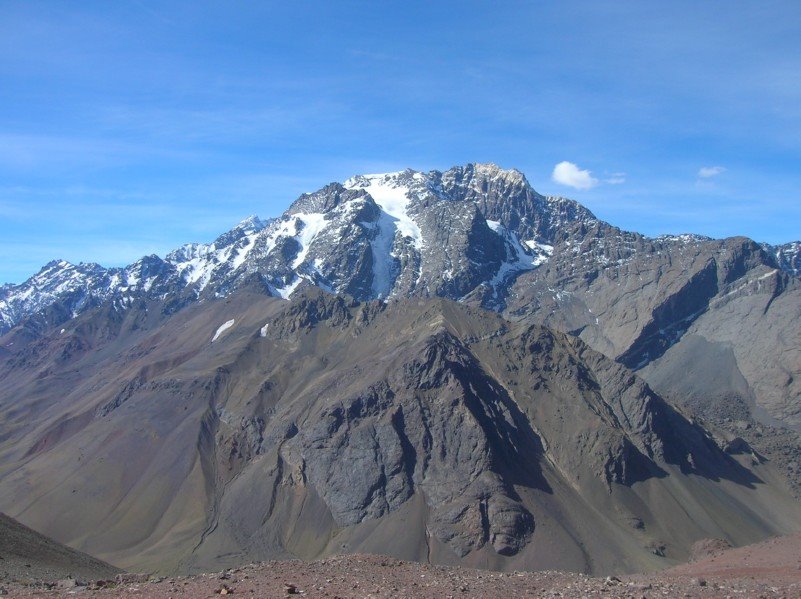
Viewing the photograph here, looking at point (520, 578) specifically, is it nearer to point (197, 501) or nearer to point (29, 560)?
point (29, 560)

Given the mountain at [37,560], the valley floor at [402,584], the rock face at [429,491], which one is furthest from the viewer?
the rock face at [429,491]

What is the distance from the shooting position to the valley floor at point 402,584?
4300 centimetres

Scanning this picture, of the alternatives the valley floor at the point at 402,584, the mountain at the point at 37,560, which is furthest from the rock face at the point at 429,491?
the valley floor at the point at 402,584

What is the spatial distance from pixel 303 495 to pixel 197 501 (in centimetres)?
2553

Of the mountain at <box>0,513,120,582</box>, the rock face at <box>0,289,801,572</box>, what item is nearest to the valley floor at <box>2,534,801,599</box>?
the mountain at <box>0,513,120,582</box>

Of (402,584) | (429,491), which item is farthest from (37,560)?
(429,491)

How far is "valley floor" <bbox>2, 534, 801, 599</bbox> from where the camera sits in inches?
1693

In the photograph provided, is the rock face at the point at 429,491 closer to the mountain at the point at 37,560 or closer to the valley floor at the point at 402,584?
the mountain at the point at 37,560

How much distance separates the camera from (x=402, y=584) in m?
45.8

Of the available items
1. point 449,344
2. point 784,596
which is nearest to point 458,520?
point 449,344

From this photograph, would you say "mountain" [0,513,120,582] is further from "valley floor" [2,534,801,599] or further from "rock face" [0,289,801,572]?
"rock face" [0,289,801,572]

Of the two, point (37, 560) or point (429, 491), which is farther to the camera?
point (429, 491)

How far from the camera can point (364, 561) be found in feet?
181

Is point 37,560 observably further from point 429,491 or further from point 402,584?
point 429,491
